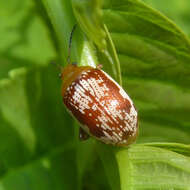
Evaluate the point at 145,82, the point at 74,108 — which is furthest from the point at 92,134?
the point at 145,82

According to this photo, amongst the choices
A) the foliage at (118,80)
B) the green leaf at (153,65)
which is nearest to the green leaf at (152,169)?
the foliage at (118,80)

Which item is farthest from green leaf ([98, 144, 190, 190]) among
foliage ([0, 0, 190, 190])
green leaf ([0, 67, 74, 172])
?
green leaf ([0, 67, 74, 172])

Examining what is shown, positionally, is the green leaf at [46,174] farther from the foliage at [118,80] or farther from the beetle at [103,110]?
the beetle at [103,110]

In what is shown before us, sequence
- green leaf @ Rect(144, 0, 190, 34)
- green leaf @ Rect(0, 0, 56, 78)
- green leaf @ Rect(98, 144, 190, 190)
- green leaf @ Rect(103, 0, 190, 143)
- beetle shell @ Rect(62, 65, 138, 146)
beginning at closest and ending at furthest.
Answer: green leaf @ Rect(98, 144, 190, 190) < green leaf @ Rect(103, 0, 190, 143) < beetle shell @ Rect(62, 65, 138, 146) < green leaf @ Rect(0, 0, 56, 78) < green leaf @ Rect(144, 0, 190, 34)

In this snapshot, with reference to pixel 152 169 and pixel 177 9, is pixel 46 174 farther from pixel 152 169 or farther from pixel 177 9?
pixel 177 9

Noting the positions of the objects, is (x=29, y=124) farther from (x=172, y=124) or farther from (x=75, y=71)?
(x=172, y=124)

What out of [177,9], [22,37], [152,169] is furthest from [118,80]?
[177,9]

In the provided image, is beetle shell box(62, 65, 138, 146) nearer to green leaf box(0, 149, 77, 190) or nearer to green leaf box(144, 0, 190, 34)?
green leaf box(0, 149, 77, 190)
